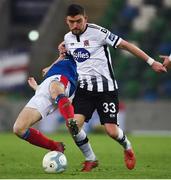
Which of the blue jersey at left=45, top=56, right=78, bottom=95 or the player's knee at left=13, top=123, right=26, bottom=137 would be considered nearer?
the player's knee at left=13, top=123, right=26, bottom=137

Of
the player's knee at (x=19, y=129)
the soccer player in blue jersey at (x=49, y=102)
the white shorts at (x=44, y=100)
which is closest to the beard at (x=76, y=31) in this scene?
the soccer player in blue jersey at (x=49, y=102)

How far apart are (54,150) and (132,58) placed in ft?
53.8

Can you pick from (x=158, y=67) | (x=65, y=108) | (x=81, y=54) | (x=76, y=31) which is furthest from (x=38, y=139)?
(x=158, y=67)

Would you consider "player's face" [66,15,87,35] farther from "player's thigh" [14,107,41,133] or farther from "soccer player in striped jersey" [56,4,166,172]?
"player's thigh" [14,107,41,133]

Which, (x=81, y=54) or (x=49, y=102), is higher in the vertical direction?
(x=81, y=54)

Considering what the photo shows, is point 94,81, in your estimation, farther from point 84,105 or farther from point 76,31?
point 76,31

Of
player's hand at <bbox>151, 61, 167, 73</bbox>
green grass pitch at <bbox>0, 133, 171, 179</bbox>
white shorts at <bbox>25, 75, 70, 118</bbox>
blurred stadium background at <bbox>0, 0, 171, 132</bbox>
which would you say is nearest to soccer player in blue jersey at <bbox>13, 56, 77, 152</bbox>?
white shorts at <bbox>25, 75, 70, 118</bbox>

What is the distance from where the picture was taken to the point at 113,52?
26.5 meters

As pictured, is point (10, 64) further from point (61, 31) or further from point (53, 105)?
point (53, 105)

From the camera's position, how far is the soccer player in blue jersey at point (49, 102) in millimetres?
9062

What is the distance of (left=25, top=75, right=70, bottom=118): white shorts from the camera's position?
30.3 ft

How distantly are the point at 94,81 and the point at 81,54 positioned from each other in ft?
1.24

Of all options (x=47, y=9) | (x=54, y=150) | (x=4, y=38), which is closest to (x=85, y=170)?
(x=54, y=150)

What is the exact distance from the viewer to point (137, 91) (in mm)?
24172
